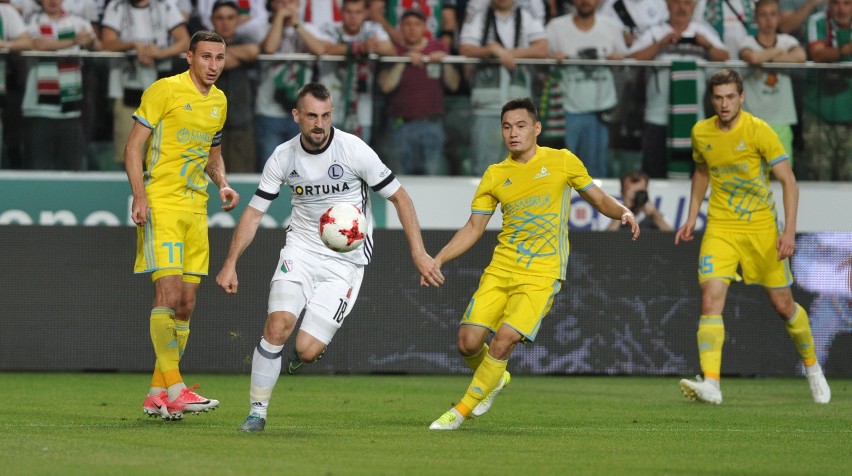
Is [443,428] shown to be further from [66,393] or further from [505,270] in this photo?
[66,393]

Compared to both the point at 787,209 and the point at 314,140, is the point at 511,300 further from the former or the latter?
the point at 787,209

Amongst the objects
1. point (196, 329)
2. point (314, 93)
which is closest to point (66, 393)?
point (196, 329)

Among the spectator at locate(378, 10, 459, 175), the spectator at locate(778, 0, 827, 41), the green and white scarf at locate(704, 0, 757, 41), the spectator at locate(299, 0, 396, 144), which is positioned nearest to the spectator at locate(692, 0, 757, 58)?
the green and white scarf at locate(704, 0, 757, 41)

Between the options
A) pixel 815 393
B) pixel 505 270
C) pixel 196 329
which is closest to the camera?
pixel 505 270

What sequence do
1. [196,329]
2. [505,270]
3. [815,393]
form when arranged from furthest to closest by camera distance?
[196,329] → [815,393] → [505,270]

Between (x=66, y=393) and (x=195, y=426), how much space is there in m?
3.03

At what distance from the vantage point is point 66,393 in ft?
37.6

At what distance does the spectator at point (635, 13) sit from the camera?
14938 mm

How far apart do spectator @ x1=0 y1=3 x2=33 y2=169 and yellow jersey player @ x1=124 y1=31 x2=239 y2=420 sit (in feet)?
17.4

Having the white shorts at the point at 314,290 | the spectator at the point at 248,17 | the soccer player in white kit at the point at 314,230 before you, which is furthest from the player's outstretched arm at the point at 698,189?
the spectator at the point at 248,17

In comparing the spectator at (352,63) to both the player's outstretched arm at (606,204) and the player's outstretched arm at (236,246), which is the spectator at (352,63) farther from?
the player's outstretched arm at (236,246)

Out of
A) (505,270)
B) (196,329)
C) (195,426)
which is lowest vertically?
(196,329)

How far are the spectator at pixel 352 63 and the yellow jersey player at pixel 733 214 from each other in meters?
4.00

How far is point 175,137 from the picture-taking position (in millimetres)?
9273
